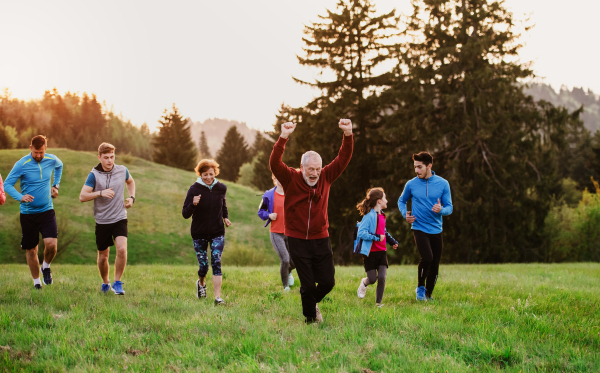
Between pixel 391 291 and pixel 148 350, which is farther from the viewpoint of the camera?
pixel 391 291

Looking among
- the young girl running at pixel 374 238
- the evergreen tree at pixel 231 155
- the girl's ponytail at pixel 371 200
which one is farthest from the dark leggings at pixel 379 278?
the evergreen tree at pixel 231 155

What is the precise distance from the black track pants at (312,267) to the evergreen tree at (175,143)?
208 ft

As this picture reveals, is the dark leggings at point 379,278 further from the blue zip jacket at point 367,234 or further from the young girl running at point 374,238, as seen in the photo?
the blue zip jacket at point 367,234

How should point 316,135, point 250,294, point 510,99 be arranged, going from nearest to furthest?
1. point 250,294
2. point 510,99
3. point 316,135

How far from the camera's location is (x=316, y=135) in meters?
24.4

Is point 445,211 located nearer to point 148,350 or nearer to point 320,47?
point 148,350

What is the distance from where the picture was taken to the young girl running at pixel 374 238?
22.7ft

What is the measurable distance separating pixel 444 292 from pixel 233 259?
595 inches

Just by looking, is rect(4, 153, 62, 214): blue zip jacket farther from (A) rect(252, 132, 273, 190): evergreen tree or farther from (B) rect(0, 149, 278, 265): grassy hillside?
(A) rect(252, 132, 273, 190): evergreen tree

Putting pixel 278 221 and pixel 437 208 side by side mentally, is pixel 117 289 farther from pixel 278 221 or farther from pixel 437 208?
pixel 437 208

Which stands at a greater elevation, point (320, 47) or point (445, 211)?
point (320, 47)

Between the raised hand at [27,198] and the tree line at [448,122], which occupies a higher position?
the tree line at [448,122]

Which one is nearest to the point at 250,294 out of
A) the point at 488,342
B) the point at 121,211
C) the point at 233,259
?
the point at 121,211

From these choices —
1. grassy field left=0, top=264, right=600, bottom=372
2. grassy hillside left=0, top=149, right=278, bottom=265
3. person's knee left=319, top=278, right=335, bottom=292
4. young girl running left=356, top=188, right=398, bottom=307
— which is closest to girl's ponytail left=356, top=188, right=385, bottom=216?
young girl running left=356, top=188, right=398, bottom=307
